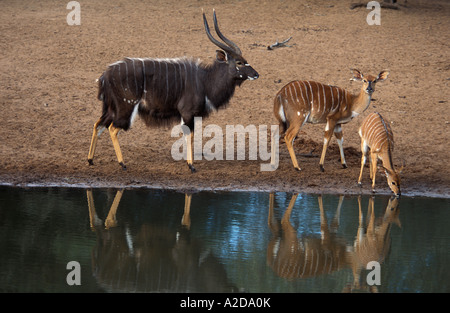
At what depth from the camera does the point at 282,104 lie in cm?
858

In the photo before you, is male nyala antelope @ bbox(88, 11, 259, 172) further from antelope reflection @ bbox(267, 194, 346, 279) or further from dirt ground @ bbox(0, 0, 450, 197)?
antelope reflection @ bbox(267, 194, 346, 279)

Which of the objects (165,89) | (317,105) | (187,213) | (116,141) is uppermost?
(165,89)

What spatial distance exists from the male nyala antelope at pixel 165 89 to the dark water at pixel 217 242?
1059 mm

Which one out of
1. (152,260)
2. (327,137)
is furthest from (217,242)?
(327,137)

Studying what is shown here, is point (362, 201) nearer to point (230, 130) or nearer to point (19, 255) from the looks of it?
point (230, 130)

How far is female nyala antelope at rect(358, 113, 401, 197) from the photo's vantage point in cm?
773

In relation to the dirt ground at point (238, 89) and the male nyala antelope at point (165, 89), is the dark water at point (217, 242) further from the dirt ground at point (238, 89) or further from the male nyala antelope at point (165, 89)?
the male nyala antelope at point (165, 89)

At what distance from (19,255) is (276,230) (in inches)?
91.0

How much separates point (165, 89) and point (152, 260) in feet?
10.3

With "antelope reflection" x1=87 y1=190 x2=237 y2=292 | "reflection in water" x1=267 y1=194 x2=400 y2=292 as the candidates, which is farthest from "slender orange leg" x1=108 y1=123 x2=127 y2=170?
"reflection in water" x1=267 y1=194 x2=400 y2=292

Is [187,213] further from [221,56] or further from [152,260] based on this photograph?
[221,56]

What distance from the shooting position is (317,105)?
28.0 feet

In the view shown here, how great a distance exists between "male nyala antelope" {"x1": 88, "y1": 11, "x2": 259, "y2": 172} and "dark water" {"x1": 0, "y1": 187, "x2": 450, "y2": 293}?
1059mm
